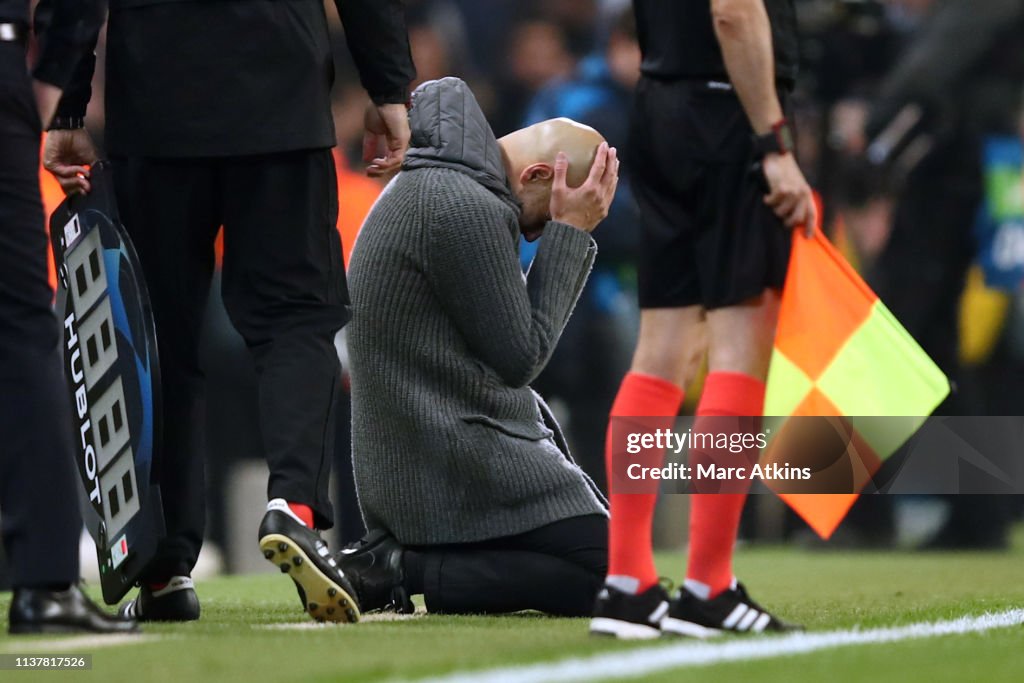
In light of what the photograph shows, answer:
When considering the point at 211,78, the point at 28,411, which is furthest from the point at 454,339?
the point at 28,411

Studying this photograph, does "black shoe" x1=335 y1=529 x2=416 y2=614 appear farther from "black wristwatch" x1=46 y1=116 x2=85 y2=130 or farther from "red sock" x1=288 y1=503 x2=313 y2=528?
"black wristwatch" x1=46 y1=116 x2=85 y2=130

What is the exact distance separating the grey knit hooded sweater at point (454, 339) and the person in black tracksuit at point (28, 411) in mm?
996

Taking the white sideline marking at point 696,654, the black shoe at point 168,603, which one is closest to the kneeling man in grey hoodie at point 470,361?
the black shoe at point 168,603

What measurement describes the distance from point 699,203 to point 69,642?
1.48m

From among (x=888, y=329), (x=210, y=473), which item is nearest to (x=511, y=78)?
(x=210, y=473)

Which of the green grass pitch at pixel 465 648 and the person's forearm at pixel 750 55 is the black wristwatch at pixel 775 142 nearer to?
the person's forearm at pixel 750 55

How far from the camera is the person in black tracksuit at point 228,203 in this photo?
4164 mm

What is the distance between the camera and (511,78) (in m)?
10.3

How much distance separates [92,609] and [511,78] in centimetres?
694

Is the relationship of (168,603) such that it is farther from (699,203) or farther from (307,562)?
(699,203)

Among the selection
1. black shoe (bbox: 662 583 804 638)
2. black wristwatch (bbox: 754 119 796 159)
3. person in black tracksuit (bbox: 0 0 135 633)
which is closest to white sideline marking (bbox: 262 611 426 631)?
person in black tracksuit (bbox: 0 0 135 633)

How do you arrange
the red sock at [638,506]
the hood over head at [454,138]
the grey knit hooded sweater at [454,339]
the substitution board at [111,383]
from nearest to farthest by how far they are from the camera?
the red sock at [638,506], the substitution board at [111,383], the grey knit hooded sweater at [454,339], the hood over head at [454,138]

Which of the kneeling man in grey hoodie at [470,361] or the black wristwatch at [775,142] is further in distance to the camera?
the kneeling man in grey hoodie at [470,361]

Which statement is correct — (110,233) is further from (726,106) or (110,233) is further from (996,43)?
(996,43)
